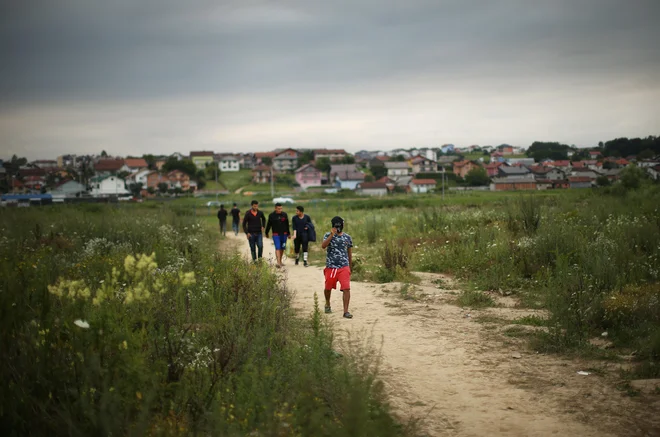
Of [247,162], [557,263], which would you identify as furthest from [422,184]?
[557,263]

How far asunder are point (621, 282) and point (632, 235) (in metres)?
4.80

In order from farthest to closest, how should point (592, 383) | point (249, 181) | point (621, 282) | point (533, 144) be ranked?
point (533, 144), point (249, 181), point (621, 282), point (592, 383)

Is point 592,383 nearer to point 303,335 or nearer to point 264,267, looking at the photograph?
point 303,335

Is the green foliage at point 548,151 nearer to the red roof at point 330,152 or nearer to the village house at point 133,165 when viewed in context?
the red roof at point 330,152

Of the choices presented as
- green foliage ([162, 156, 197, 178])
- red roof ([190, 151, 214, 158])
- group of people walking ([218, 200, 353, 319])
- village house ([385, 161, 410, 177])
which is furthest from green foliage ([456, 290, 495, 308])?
red roof ([190, 151, 214, 158])

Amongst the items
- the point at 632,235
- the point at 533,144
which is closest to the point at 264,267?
the point at 632,235

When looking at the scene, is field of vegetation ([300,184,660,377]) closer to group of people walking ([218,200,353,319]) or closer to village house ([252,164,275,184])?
group of people walking ([218,200,353,319])

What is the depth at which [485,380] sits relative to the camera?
6930 mm

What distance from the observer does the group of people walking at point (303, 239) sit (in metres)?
10.7

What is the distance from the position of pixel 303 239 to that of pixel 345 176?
94168 millimetres

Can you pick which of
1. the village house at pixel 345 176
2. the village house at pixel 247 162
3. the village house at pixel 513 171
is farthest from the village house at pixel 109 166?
the village house at pixel 513 171

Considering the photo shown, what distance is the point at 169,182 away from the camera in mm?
111750

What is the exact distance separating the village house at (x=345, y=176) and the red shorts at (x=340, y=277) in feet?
309

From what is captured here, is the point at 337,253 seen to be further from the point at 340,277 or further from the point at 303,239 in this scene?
the point at 303,239
